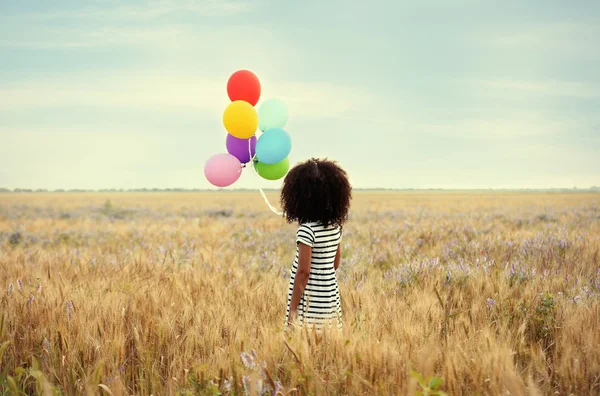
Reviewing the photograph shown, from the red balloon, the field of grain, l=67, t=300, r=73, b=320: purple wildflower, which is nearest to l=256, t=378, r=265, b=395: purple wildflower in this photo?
the field of grain

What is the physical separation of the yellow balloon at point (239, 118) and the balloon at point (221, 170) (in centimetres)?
29

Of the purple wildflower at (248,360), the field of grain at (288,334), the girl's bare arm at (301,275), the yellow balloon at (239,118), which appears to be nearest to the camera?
the purple wildflower at (248,360)

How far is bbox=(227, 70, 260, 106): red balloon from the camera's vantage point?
4.90 metres

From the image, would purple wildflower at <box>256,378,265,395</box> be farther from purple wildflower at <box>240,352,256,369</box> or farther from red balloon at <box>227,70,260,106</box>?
red balloon at <box>227,70,260,106</box>

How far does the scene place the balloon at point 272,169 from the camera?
4789 mm

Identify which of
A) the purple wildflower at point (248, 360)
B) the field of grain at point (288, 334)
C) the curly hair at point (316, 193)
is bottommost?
the field of grain at point (288, 334)

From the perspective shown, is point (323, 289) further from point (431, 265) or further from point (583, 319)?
point (431, 265)

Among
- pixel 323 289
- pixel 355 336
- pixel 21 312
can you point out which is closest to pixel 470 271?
pixel 323 289

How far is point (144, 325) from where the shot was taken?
362 centimetres

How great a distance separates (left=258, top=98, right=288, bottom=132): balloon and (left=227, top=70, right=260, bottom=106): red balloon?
0.53 feet

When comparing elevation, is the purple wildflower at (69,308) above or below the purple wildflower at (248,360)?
below

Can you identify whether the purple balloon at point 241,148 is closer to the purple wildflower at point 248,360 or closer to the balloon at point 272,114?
the balloon at point 272,114

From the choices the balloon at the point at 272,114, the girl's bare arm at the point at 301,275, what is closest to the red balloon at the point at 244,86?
the balloon at the point at 272,114

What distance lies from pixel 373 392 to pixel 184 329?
1.65m
